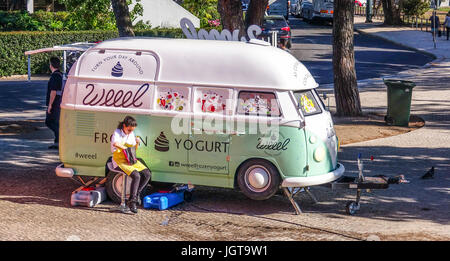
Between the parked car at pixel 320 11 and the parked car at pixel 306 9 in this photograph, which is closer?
the parked car at pixel 320 11

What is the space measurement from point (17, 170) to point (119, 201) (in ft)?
11.4

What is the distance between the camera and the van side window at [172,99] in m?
11.3

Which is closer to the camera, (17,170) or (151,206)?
(151,206)

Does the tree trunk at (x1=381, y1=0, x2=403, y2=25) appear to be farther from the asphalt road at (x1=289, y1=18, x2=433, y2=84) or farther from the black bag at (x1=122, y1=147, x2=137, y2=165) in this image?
the black bag at (x1=122, y1=147, x2=137, y2=165)

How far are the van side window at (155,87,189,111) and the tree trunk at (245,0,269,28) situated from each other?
28.1 feet

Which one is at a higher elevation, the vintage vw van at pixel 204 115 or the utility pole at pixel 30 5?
the utility pole at pixel 30 5

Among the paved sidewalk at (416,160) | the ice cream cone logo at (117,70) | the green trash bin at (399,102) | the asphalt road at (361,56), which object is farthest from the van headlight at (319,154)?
the asphalt road at (361,56)

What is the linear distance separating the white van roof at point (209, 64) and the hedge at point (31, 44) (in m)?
19.2

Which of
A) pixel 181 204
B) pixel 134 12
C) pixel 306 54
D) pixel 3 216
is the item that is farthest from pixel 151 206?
pixel 306 54

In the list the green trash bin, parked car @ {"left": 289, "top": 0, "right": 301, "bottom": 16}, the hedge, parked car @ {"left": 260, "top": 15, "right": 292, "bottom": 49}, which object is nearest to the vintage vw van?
the green trash bin

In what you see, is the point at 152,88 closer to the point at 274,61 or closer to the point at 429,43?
the point at 274,61

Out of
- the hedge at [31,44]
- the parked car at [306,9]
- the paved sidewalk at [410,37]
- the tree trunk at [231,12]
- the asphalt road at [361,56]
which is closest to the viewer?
the tree trunk at [231,12]

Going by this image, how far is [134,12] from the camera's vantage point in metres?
33.2

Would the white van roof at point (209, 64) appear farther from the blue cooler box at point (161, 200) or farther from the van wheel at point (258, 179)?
the blue cooler box at point (161, 200)
